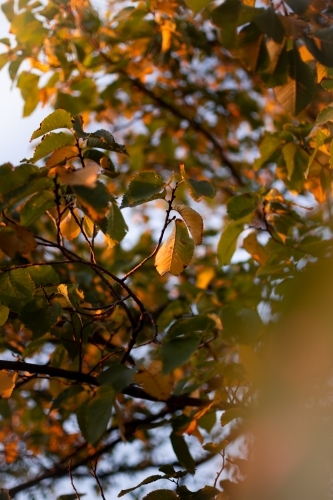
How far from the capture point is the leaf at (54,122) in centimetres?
99

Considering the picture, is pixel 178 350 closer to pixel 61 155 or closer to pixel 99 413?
pixel 99 413

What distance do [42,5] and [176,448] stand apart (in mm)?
1794

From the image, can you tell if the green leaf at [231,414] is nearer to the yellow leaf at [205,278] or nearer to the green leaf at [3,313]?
the green leaf at [3,313]

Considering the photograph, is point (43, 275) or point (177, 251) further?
point (43, 275)

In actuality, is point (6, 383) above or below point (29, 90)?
below

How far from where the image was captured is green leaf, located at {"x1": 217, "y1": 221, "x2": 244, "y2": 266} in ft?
5.20

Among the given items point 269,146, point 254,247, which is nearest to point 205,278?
point 254,247

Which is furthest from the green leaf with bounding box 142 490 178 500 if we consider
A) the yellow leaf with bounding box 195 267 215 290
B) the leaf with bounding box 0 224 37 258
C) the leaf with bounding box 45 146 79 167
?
the yellow leaf with bounding box 195 267 215 290

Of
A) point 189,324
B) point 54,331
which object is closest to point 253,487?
point 189,324

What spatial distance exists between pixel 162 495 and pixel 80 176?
0.67 m

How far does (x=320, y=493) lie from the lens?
0.77m

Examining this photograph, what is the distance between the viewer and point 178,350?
113 centimetres

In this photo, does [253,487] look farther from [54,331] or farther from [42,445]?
[42,445]

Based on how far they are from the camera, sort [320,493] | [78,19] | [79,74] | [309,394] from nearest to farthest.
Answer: [320,493]
[309,394]
[78,19]
[79,74]
